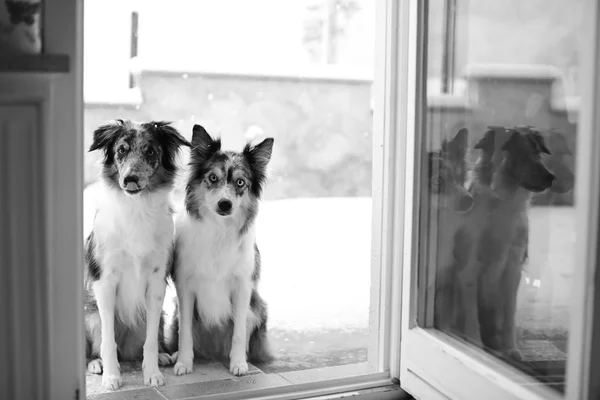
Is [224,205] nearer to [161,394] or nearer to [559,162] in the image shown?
[161,394]

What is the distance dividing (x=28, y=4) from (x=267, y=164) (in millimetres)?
986

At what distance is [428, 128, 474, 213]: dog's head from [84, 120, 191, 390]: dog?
0.79 metres

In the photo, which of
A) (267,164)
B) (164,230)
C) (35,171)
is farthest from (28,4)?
(267,164)

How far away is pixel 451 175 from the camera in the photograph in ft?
5.86

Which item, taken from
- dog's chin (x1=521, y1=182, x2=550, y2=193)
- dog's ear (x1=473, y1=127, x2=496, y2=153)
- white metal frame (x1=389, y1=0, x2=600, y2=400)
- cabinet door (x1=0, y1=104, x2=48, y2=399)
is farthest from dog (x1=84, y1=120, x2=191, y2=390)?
dog's chin (x1=521, y1=182, x2=550, y2=193)

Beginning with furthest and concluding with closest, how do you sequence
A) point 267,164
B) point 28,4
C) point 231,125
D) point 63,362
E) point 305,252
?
point 231,125
point 305,252
point 267,164
point 63,362
point 28,4

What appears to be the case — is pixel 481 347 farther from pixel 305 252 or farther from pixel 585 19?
pixel 305 252

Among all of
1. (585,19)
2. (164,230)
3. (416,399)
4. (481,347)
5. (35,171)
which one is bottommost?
(416,399)

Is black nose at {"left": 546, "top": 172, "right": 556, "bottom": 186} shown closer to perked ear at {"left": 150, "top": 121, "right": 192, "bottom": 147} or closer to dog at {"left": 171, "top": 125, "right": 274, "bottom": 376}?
dog at {"left": 171, "top": 125, "right": 274, "bottom": 376}

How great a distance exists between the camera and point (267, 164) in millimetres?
2145

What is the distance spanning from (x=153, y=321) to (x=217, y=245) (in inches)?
12.6

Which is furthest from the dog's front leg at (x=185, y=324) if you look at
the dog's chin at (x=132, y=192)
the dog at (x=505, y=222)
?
the dog at (x=505, y=222)

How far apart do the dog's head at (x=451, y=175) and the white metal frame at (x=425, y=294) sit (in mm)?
48

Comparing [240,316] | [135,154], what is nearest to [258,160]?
[135,154]
